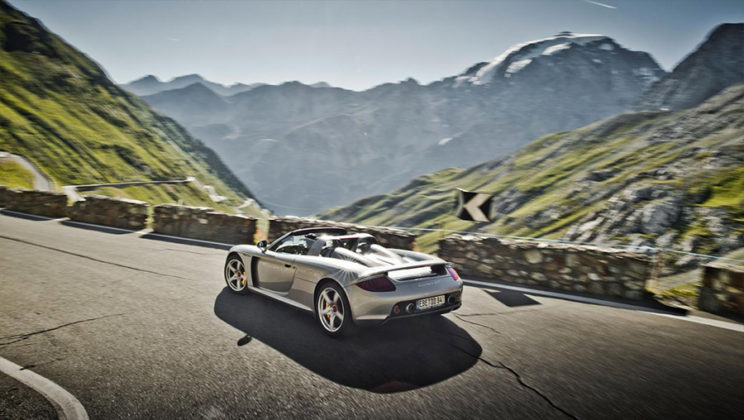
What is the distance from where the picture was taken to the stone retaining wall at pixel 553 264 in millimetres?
7922

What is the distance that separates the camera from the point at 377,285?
189 inches

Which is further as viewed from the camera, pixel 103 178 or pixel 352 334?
pixel 103 178

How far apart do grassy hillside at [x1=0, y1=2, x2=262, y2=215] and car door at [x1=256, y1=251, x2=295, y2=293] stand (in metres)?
107

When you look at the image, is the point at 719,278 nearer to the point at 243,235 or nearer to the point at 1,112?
the point at 243,235

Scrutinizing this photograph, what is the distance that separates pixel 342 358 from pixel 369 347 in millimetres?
424

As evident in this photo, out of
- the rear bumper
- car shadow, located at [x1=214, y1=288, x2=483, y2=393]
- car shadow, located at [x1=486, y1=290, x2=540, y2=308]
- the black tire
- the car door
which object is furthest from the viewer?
car shadow, located at [x1=486, y1=290, x2=540, y2=308]

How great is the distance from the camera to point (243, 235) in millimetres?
12562

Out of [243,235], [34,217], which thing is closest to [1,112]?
[34,217]

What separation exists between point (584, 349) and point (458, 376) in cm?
181

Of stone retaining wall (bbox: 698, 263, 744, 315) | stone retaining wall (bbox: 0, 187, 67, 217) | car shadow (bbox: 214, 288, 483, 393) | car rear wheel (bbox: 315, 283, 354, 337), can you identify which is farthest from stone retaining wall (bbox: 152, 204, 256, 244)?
stone retaining wall (bbox: 698, 263, 744, 315)

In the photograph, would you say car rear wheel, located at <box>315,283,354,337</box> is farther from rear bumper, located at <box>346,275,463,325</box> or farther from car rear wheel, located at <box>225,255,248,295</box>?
car rear wheel, located at <box>225,255,248,295</box>

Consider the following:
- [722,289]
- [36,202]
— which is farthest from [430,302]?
[36,202]

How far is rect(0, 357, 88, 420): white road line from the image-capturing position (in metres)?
3.20

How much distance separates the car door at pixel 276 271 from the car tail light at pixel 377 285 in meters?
1.28
